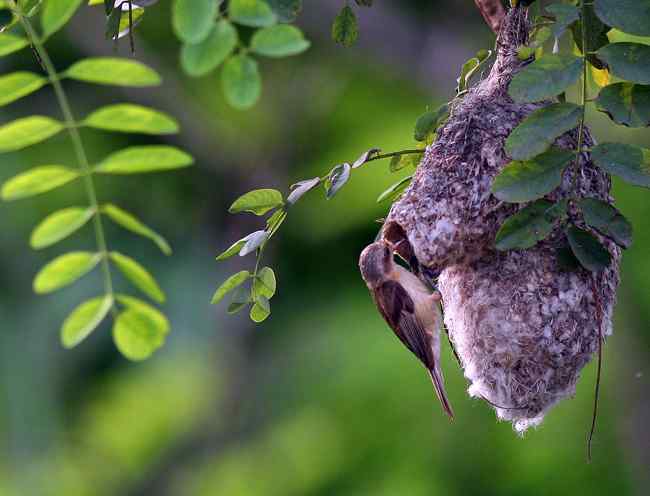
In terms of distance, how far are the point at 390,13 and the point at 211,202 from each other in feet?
7.83

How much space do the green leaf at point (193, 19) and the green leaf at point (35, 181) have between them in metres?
0.35

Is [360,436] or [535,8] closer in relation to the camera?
[535,8]

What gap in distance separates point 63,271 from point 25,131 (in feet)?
0.72

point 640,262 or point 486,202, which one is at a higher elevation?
point 486,202

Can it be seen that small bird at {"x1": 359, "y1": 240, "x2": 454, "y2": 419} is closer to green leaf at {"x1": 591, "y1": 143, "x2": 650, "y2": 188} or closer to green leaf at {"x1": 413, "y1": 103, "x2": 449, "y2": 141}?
green leaf at {"x1": 413, "y1": 103, "x2": 449, "y2": 141}

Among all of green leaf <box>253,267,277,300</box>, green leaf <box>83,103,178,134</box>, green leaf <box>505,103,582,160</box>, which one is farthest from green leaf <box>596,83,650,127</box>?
green leaf <box>83,103,178,134</box>

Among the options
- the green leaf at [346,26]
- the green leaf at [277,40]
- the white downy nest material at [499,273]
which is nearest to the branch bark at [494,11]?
the white downy nest material at [499,273]

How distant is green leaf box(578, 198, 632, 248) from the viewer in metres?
1.93

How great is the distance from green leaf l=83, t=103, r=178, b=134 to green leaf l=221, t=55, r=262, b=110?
0.11 metres

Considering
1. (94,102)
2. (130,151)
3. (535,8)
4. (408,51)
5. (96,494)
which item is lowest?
(96,494)

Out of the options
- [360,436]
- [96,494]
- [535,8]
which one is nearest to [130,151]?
[535,8]

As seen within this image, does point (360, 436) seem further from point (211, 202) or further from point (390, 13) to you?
point (390, 13)

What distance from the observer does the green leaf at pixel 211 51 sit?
1.31 meters

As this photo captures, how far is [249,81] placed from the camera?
1.44 m
